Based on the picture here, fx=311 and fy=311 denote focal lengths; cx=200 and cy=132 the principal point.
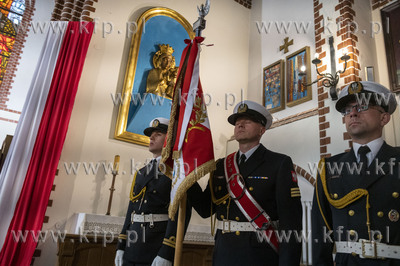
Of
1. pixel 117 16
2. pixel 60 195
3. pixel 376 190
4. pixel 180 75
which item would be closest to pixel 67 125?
pixel 60 195

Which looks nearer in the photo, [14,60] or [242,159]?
[242,159]

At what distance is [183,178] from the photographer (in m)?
1.78

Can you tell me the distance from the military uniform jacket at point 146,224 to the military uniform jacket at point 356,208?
2.62ft

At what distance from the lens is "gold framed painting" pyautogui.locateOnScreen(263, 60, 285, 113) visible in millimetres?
4859

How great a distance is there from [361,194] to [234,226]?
2.08 feet

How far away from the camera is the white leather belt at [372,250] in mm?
1271

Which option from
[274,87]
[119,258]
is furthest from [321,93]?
[119,258]

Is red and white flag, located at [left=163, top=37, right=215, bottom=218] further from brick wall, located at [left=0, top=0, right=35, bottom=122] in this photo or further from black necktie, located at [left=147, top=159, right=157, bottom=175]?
brick wall, located at [left=0, top=0, right=35, bottom=122]

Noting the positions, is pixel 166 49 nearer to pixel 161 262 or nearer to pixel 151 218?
pixel 151 218

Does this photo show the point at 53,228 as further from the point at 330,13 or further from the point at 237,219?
the point at 330,13

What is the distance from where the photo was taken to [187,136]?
75.2 inches

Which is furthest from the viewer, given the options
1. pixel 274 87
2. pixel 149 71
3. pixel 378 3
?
pixel 274 87

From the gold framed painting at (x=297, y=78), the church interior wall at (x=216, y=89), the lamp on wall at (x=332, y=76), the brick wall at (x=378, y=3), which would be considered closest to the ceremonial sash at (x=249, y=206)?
the church interior wall at (x=216, y=89)

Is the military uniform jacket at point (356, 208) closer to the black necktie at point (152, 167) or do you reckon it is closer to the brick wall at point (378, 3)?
the black necktie at point (152, 167)
